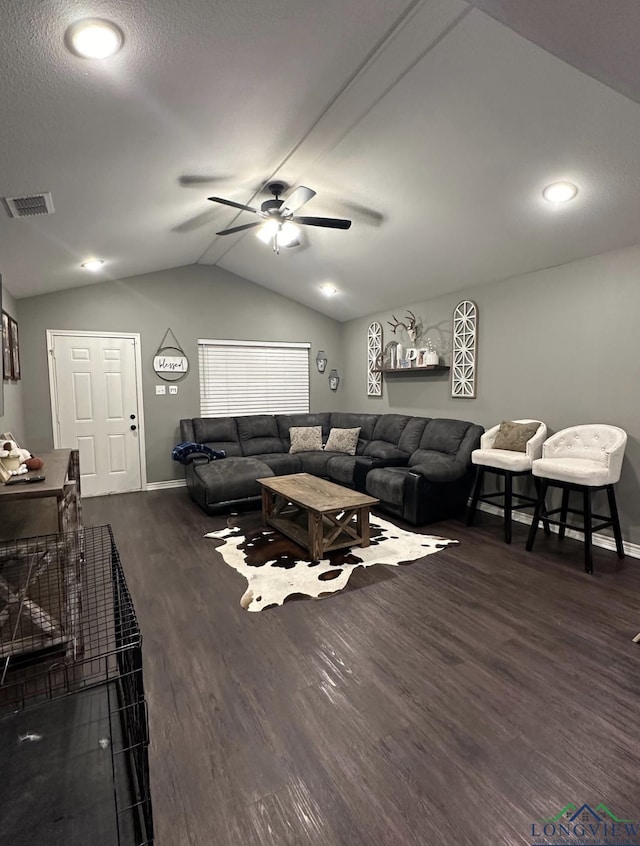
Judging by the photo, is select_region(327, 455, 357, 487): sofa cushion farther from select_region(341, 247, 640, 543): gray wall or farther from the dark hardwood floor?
the dark hardwood floor

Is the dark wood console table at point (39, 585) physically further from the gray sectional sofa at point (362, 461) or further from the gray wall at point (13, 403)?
the gray sectional sofa at point (362, 461)

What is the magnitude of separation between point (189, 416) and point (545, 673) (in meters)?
5.23

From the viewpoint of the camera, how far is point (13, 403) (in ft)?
14.6

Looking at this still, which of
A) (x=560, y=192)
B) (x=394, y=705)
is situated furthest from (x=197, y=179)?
(x=394, y=705)

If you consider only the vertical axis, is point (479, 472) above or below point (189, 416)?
below

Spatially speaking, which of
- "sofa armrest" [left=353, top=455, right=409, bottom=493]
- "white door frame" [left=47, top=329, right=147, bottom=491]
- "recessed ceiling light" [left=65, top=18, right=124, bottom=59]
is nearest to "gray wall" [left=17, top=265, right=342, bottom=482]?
"white door frame" [left=47, top=329, right=147, bottom=491]

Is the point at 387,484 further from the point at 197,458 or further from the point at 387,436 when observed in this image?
Result: the point at 197,458

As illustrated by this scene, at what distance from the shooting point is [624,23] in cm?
124

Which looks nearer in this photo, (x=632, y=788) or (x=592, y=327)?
(x=632, y=788)

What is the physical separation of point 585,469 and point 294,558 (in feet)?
7.70

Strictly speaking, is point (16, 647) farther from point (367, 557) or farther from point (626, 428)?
point (626, 428)

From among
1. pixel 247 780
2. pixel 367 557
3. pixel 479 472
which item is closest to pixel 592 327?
pixel 479 472

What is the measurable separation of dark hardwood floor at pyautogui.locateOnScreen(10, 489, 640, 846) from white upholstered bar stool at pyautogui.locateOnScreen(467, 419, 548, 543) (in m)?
0.79

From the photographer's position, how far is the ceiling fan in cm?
314
